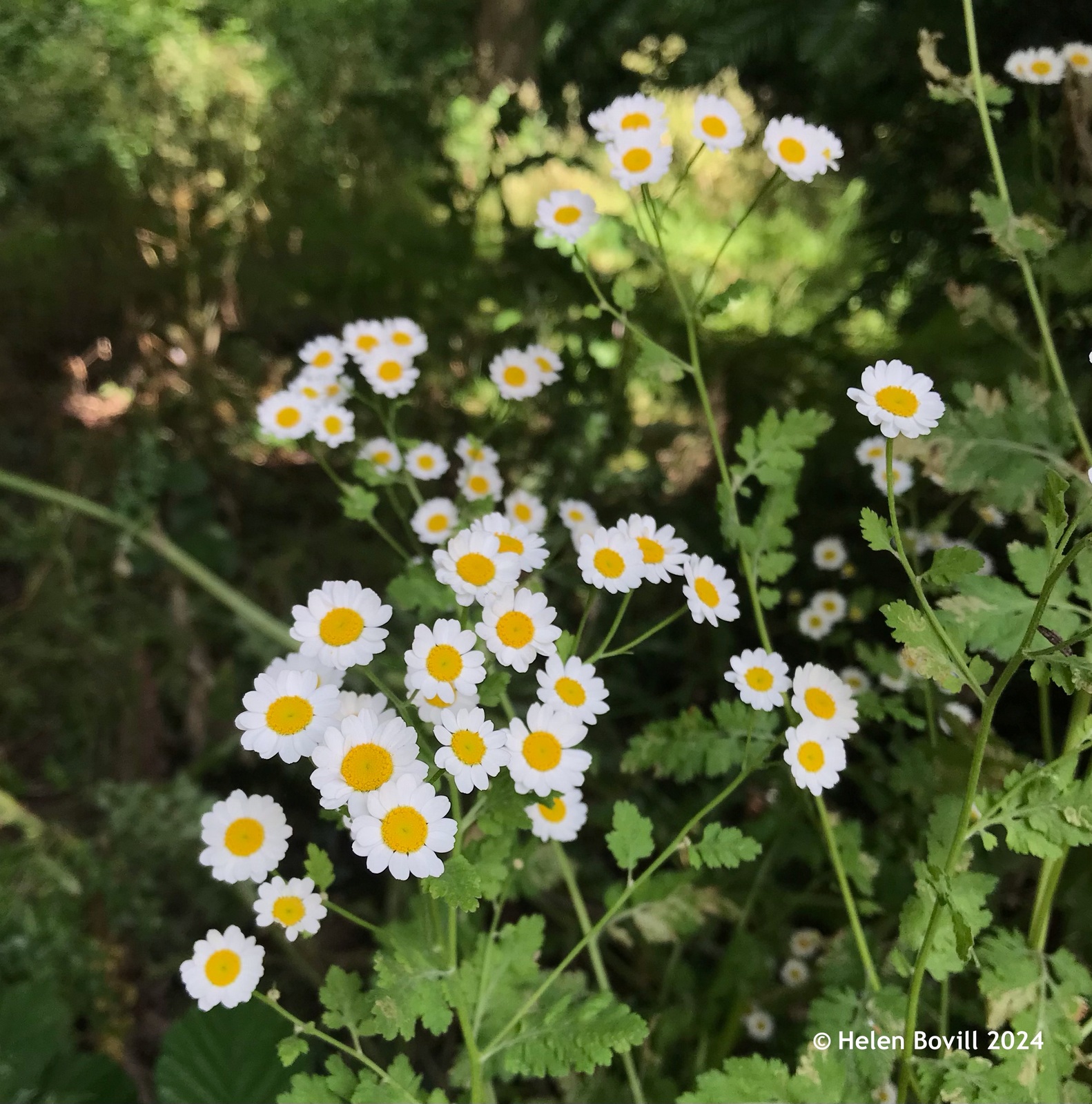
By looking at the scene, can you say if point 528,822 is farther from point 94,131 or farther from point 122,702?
point 94,131

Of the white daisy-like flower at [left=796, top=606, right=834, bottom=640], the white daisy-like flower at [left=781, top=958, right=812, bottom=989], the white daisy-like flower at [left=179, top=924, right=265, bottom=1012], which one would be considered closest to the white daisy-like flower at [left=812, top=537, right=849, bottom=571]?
the white daisy-like flower at [left=796, top=606, right=834, bottom=640]

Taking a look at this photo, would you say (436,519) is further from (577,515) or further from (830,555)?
(830,555)

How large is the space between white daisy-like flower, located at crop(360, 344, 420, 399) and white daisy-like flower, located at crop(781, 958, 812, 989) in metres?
0.80

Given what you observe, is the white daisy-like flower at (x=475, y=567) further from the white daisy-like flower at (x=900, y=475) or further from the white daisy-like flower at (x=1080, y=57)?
the white daisy-like flower at (x=1080, y=57)

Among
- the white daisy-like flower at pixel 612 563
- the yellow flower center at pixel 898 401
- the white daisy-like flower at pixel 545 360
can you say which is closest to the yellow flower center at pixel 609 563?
the white daisy-like flower at pixel 612 563

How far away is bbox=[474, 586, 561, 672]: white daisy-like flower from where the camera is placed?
550mm

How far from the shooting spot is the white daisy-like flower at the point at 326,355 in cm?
82

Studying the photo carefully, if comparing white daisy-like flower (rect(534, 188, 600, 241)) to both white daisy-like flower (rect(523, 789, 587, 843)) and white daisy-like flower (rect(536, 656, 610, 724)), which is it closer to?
white daisy-like flower (rect(536, 656, 610, 724))

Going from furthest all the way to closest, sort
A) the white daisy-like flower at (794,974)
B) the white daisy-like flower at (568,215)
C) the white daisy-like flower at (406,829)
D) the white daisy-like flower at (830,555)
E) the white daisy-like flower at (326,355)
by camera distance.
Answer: the white daisy-like flower at (830,555) < the white daisy-like flower at (794,974) < the white daisy-like flower at (326,355) < the white daisy-like flower at (568,215) < the white daisy-like flower at (406,829)

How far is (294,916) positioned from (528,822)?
0.61ft

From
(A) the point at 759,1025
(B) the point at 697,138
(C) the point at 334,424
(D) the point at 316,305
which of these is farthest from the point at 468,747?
(D) the point at 316,305

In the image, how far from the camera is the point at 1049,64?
77 centimetres

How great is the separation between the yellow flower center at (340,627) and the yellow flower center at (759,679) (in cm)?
30

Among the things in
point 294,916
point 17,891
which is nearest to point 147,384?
point 17,891
